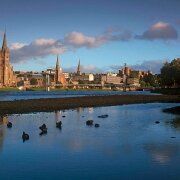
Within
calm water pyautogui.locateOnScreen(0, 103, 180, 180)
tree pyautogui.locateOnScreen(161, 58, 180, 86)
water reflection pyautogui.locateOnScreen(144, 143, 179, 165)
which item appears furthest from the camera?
tree pyautogui.locateOnScreen(161, 58, 180, 86)

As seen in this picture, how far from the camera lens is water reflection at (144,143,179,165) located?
23.9m

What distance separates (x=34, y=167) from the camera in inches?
861

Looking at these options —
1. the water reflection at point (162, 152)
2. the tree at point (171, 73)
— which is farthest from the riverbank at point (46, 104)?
the tree at point (171, 73)

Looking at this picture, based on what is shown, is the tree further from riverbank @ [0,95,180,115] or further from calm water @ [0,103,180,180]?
calm water @ [0,103,180,180]

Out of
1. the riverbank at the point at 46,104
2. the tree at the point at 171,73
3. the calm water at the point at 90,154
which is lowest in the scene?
the calm water at the point at 90,154

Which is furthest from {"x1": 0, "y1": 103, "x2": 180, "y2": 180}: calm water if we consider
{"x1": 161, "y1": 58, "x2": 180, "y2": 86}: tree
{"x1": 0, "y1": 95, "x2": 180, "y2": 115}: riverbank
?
{"x1": 161, "y1": 58, "x2": 180, "y2": 86}: tree

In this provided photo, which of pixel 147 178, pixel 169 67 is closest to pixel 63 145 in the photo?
pixel 147 178

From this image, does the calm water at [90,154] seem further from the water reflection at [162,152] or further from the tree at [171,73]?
the tree at [171,73]

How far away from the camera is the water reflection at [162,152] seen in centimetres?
2394

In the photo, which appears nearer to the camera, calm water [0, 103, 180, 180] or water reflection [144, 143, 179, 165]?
calm water [0, 103, 180, 180]

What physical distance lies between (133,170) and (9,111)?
40.1m

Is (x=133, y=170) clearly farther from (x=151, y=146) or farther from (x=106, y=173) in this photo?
(x=151, y=146)

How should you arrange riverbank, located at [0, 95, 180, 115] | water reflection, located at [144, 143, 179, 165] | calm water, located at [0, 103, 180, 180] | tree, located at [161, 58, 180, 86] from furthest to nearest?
tree, located at [161, 58, 180, 86] < riverbank, located at [0, 95, 180, 115] < water reflection, located at [144, 143, 179, 165] < calm water, located at [0, 103, 180, 180]

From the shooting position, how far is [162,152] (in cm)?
2616
